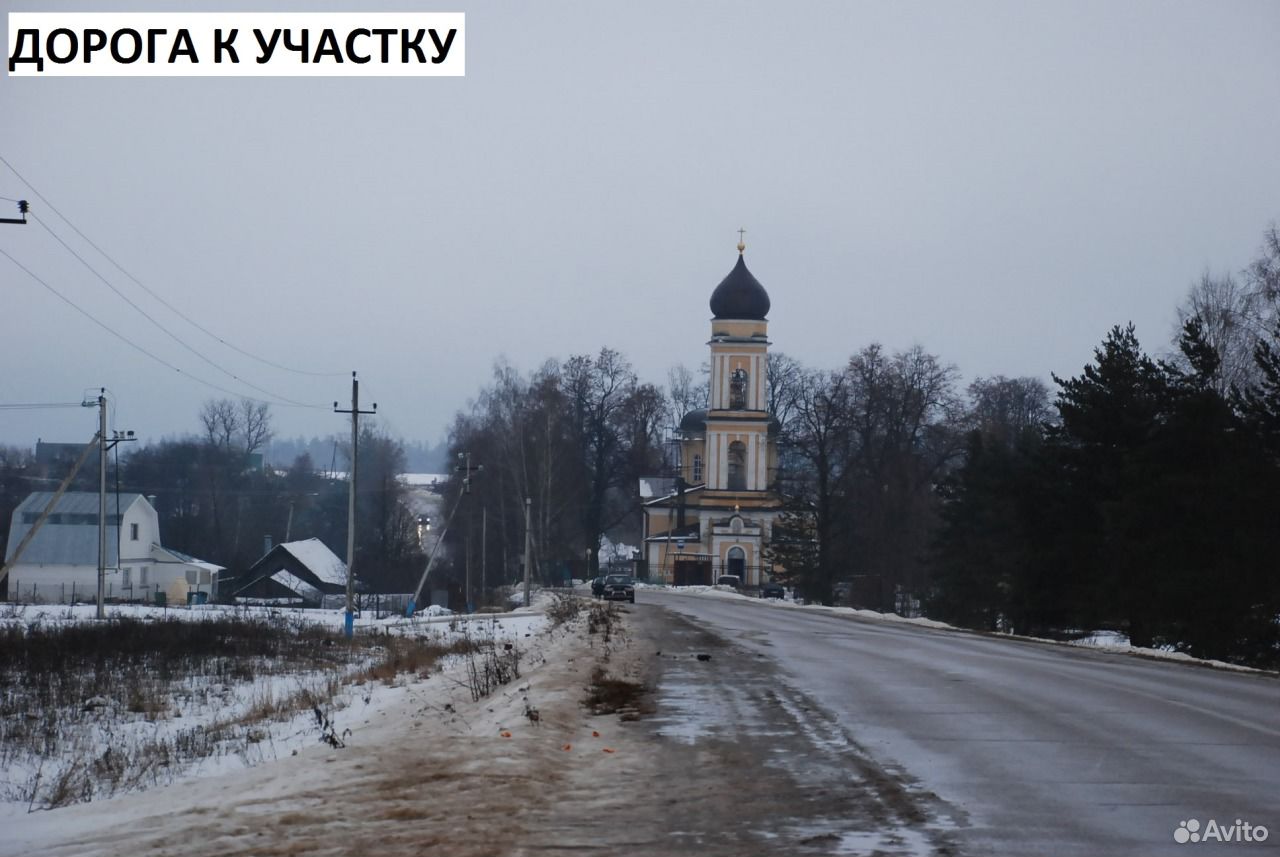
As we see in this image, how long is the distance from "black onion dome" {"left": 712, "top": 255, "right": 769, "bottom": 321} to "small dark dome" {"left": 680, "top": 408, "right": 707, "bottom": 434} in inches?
528

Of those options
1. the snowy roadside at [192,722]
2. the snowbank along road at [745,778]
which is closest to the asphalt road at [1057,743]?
the snowbank along road at [745,778]

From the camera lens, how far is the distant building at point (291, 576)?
83.4m

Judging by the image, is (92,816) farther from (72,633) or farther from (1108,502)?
(1108,502)

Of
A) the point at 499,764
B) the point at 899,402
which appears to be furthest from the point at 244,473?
the point at 499,764

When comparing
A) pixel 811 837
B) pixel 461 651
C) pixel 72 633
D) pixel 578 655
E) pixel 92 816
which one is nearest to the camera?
pixel 811 837

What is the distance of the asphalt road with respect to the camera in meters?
9.04

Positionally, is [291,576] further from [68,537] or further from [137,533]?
[68,537]

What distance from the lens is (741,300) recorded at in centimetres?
9812

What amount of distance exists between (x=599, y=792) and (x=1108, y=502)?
29886mm

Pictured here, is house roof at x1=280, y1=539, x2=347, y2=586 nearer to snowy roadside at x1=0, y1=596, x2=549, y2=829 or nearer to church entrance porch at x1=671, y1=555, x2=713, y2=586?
church entrance porch at x1=671, y1=555, x2=713, y2=586

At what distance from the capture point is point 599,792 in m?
10.3

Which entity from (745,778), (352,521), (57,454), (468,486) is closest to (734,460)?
(468,486)

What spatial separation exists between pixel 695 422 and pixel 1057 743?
3884 inches

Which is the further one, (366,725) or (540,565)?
(540,565)
